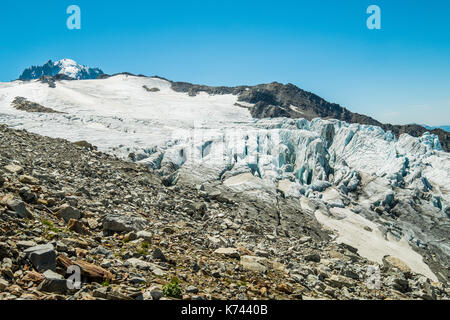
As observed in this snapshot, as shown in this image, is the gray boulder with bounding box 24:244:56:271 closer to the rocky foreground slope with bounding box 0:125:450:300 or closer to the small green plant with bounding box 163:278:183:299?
the rocky foreground slope with bounding box 0:125:450:300

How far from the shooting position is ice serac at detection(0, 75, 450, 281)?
32.3m

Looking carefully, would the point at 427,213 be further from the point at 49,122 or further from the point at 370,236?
the point at 49,122

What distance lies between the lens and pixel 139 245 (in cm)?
1196

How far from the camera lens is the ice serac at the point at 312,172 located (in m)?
32.3

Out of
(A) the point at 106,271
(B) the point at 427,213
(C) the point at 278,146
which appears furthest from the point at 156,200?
(B) the point at 427,213

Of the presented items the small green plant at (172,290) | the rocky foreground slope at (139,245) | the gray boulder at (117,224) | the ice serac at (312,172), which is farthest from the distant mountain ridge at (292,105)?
the small green plant at (172,290)

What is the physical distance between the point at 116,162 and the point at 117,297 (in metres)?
21.5

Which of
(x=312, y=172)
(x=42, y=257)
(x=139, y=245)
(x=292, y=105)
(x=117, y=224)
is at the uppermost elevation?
(x=292, y=105)

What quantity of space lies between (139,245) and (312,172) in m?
43.5

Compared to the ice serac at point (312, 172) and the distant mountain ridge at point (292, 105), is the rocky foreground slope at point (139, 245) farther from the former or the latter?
the distant mountain ridge at point (292, 105)

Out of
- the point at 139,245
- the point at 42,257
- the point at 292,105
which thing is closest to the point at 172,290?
the point at 42,257

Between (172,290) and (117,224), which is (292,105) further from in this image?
(172,290)

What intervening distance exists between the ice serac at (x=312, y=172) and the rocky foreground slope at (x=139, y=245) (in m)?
6.30
